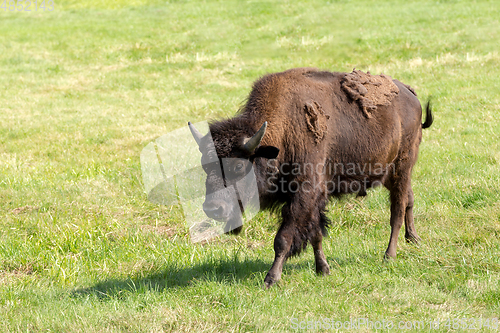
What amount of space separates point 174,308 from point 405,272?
95.3 inches

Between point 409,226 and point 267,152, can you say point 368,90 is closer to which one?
point 267,152

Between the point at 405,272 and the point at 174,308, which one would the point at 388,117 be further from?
the point at 174,308

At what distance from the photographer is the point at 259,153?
4836 mm

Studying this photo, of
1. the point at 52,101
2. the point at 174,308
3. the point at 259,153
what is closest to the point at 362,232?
the point at 259,153

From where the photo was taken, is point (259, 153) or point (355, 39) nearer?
point (259, 153)

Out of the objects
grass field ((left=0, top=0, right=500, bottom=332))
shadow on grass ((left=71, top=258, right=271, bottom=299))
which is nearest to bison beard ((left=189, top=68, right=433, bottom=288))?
shadow on grass ((left=71, top=258, right=271, bottom=299))

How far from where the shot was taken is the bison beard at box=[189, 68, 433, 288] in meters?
4.86

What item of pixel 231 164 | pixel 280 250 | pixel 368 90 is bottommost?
pixel 280 250

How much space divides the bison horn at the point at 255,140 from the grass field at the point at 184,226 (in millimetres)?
1372

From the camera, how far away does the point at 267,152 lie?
4.81m

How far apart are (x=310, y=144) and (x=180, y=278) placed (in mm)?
1996

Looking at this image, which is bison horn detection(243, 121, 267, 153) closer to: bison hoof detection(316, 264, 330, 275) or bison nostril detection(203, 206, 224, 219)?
bison nostril detection(203, 206, 224, 219)

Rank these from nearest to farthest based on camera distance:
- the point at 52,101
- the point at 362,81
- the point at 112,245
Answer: the point at 362,81, the point at 112,245, the point at 52,101

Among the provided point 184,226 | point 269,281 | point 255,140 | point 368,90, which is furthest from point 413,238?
point 184,226
